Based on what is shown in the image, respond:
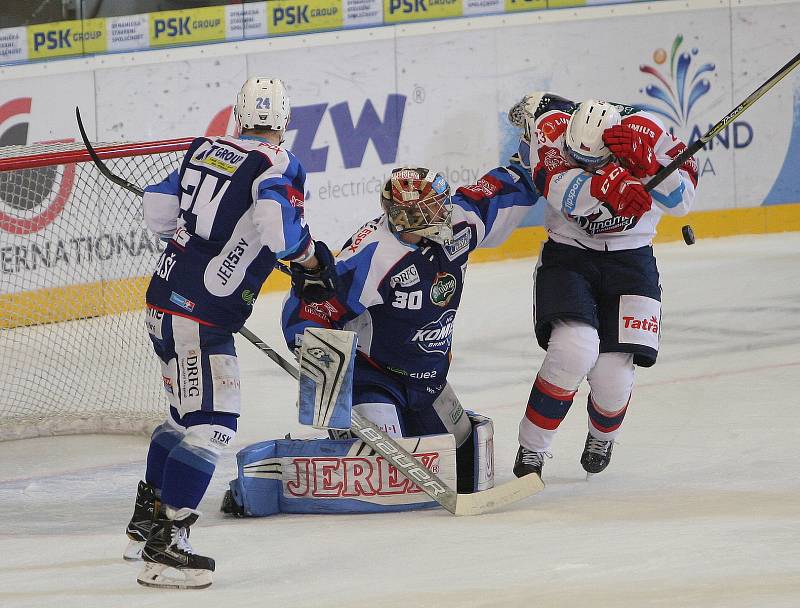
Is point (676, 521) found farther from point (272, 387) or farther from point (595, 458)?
point (272, 387)

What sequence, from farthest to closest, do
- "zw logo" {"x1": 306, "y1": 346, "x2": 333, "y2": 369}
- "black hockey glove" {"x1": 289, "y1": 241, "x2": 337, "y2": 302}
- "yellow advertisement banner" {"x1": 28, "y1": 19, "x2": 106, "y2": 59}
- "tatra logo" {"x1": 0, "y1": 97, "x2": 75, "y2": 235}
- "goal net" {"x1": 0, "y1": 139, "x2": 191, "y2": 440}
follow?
"yellow advertisement banner" {"x1": 28, "y1": 19, "x2": 106, "y2": 59}, "tatra logo" {"x1": 0, "y1": 97, "x2": 75, "y2": 235}, "goal net" {"x1": 0, "y1": 139, "x2": 191, "y2": 440}, "zw logo" {"x1": 306, "y1": 346, "x2": 333, "y2": 369}, "black hockey glove" {"x1": 289, "y1": 241, "x2": 337, "y2": 302}

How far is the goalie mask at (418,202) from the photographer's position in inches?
143

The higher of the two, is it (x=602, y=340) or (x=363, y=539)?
(x=602, y=340)

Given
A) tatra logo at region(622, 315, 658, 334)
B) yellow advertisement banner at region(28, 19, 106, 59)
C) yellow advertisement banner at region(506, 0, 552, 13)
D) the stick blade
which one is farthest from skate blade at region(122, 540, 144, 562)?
yellow advertisement banner at region(506, 0, 552, 13)

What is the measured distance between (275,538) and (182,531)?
0.40 m

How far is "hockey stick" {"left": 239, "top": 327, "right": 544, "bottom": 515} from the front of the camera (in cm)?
356


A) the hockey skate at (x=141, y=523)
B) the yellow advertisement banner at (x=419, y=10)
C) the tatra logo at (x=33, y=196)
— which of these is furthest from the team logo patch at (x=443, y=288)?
the yellow advertisement banner at (x=419, y=10)

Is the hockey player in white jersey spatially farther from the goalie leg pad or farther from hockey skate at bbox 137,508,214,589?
hockey skate at bbox 137,508,214,589

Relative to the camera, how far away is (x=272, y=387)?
5.48m

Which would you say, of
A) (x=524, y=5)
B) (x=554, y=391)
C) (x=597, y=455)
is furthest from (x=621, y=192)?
(x=524, y=5)

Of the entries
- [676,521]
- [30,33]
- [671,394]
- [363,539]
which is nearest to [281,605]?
[363,539]

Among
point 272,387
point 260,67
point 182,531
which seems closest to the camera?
point 182,531

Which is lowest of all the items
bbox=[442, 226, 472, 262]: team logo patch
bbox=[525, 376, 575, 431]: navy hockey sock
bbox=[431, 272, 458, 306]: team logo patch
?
bbox=[525, 376, 575, 431]: navy hockey sock

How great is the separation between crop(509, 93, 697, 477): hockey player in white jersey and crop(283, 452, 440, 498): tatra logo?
1.32ft
